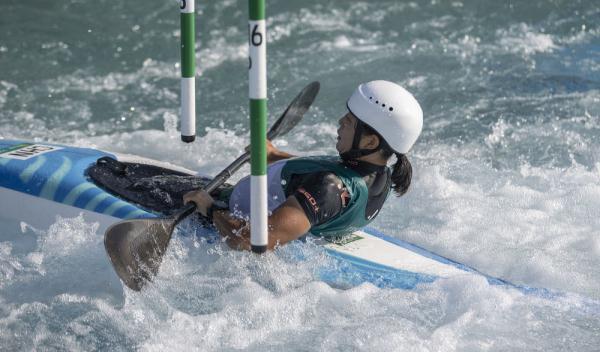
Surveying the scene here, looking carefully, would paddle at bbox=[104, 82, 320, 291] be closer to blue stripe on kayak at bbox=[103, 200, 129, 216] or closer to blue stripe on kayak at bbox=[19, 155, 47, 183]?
blue stripe on kayak at bbox=[103, 200, 129, 216]

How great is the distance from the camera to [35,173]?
16.6ft

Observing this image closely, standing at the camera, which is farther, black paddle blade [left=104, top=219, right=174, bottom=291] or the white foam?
the white foam

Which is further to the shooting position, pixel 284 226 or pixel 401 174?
pixel 401 174

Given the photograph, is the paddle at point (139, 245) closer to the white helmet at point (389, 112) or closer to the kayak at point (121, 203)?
the kayak at point (121, 203)

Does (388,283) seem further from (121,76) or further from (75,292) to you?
(121,76)

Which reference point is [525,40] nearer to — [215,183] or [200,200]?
[215,183]

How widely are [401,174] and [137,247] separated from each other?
4.30 feet

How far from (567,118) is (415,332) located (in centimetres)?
372

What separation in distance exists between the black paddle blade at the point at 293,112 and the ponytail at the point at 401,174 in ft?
3.47

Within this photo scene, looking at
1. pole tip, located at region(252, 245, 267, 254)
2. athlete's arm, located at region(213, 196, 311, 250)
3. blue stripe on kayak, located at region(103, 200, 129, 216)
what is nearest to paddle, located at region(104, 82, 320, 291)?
athlete's arm, located at region(213, 196, 311, 250)

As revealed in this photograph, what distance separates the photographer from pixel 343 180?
443 cm

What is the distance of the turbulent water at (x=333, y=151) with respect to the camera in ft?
14.6

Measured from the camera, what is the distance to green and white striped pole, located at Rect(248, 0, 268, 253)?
3.77 meters

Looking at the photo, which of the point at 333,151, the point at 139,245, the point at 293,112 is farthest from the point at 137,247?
the point at 333,151
